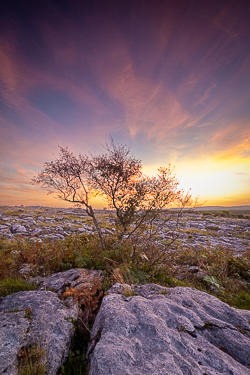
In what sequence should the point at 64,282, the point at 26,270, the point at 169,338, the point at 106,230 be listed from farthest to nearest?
the point at 106,230
the point at 26,270
the point at 64,282
the point at 169,338

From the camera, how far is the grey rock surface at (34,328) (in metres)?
3.01

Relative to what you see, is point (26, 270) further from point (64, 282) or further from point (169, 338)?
point (169, 338)

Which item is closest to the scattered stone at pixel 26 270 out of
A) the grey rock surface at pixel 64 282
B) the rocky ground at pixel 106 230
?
the grey rock surface at pixel 64 282

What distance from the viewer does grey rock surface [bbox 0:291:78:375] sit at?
9.89 ft

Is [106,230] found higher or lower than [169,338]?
lower

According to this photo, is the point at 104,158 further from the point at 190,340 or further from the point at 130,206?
the point at 190,340

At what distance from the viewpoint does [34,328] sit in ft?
11.9

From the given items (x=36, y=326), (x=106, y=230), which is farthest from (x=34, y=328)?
(x=106, y=230)

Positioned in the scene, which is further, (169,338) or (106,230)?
(106,230)

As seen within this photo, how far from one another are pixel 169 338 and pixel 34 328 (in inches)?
108

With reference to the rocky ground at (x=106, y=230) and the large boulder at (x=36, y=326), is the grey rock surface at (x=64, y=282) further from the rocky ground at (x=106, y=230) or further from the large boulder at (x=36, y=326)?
the rocky ground at (x=106, y=230)

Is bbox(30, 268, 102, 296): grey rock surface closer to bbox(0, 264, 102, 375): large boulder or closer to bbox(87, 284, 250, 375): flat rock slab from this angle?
bbox(0, 264, 102, 375): large boulder

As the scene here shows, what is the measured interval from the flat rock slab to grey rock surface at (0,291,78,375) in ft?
2.09

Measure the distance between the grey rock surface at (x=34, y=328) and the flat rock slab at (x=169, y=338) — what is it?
2.09 ft
